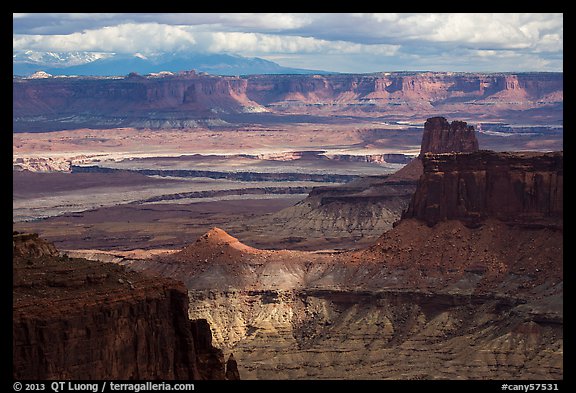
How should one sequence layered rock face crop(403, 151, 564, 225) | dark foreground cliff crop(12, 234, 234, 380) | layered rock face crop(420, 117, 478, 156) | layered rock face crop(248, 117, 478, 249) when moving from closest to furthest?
dark foreground cliff crop(12, 234, 234, 380)
layered rock face crop(403, 151, 564, 225)
layered rock face crop(248, 117, 478, 249)
layered rock face crop(420, 117, 478, 156)

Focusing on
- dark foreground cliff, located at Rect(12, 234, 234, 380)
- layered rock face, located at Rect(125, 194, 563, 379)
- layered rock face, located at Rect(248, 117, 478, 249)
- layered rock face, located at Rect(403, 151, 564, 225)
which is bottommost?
layered rock face, located at Rect(248, 117, 478, 249)

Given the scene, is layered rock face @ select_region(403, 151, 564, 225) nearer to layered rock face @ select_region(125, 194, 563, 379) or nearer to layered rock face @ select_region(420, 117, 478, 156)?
layered rock face @ select_region(125, 194, 563, 379)

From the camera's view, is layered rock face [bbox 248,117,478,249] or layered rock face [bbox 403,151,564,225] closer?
layered rock face [bbox 403,151,564,225]

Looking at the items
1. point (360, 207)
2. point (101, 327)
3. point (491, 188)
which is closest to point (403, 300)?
point (491, 188)

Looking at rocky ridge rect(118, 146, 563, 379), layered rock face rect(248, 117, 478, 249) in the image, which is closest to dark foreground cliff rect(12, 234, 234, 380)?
rocky ridge rect(118, 146, 563, 379)

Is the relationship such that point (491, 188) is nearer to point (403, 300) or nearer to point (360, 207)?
point (403, 300)

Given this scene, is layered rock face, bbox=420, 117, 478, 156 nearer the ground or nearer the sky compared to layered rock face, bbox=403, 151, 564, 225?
nearer the ground

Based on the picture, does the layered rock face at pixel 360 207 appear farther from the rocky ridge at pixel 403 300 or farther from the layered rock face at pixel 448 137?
the rocky ridge at pixel 403 300
